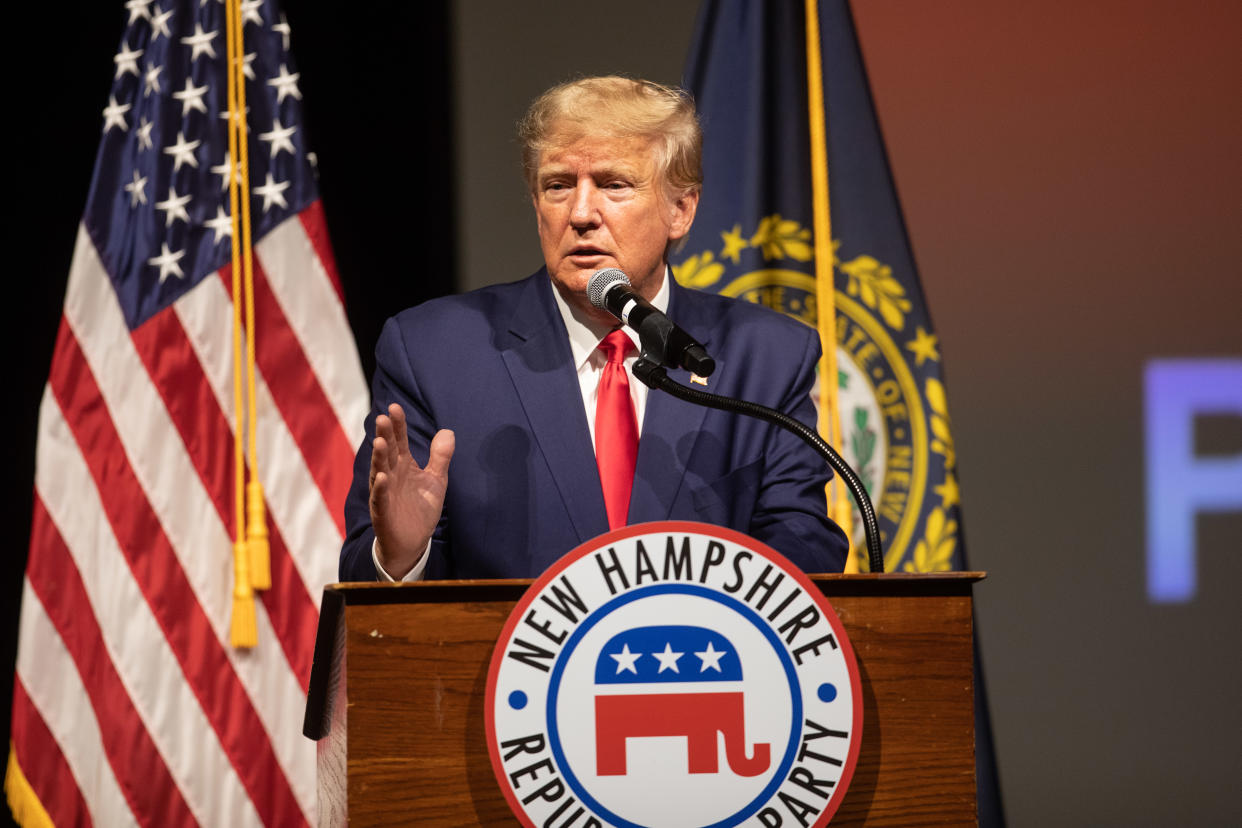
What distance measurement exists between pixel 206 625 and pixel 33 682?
0.36 meters

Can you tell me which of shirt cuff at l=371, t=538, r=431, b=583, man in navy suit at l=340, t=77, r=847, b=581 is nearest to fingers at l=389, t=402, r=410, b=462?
shirt cuff at l=371, t=538, r=431, b=583

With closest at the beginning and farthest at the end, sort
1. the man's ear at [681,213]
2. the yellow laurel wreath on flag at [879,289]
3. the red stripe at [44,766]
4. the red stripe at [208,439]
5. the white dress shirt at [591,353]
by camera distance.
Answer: the white dress shirt at [591,353] < the man's ear at [681,213] < the red stripe at [44,766] < the red stripe at [208,439] < the yellow laurel wreath on flag at [879,289]

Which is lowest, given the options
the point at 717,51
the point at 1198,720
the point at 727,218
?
the point at 1198,720

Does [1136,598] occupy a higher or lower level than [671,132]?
lower

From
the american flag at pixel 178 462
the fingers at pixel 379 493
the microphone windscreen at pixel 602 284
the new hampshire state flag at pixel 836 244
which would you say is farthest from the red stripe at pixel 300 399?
the fingers at pixel 379 493

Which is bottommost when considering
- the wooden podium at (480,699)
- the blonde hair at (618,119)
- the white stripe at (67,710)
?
the white stripe at (67,710)

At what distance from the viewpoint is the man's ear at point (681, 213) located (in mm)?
1942

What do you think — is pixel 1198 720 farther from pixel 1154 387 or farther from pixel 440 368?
pixel 440 368

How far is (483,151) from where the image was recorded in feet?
11.3

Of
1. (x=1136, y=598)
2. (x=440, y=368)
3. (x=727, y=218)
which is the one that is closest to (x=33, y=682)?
(x=440, y=368)

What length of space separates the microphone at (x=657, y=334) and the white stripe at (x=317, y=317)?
5.10ft

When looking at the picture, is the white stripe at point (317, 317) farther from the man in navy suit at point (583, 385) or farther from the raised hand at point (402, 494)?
the raised hand at point (402, 494)

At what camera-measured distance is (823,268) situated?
2.96 m

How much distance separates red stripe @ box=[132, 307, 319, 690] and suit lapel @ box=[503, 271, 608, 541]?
1.27m
